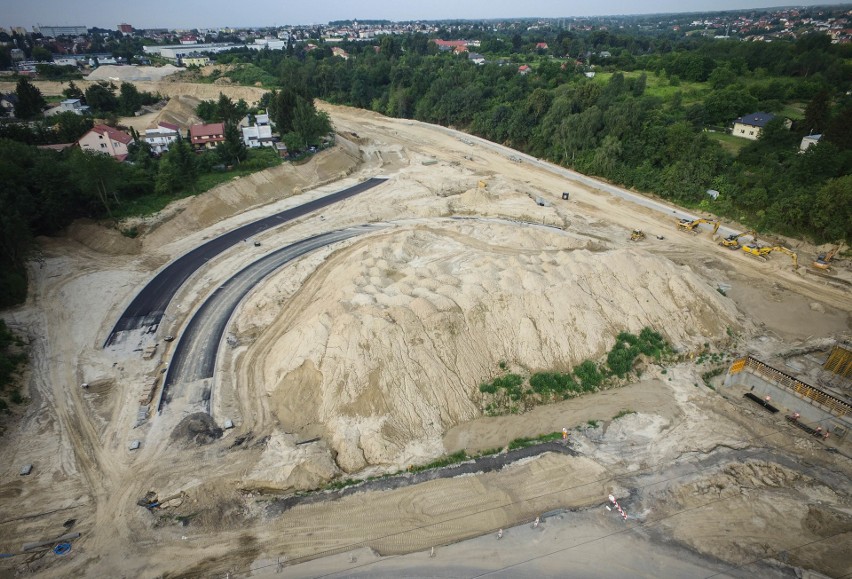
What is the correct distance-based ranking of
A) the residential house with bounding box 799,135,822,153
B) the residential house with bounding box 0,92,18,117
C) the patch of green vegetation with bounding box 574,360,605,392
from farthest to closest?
the residential house with bounding box 0,92,18,117 → the residential house with bounding box 799,135,822,153 → the patch of green vegetation with bounding box 574,360,605,392

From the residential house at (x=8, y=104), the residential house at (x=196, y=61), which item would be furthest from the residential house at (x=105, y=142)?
the residential house at (x=196, y=61)

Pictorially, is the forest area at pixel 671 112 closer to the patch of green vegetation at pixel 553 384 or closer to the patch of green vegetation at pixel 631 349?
the patch of green vegetation at pixel 631 349

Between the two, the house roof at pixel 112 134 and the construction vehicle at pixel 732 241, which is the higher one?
the house roof at pixel 112 134

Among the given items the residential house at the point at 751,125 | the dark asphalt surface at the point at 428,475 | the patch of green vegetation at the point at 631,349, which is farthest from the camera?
the residential house at the point at 751,125

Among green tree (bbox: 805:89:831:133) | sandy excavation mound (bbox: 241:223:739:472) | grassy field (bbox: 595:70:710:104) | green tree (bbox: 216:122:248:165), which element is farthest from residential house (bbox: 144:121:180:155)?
green tree (bbox: 805:89:831:133)

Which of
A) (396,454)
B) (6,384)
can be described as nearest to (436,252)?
(396,454)

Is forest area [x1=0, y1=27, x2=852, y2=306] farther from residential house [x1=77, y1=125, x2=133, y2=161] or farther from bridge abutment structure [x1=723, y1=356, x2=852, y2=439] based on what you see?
bridge abutment structure [x1=723, y1=356, x2=852, y2=439]

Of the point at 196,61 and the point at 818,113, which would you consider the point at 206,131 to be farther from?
the point at 196,61
